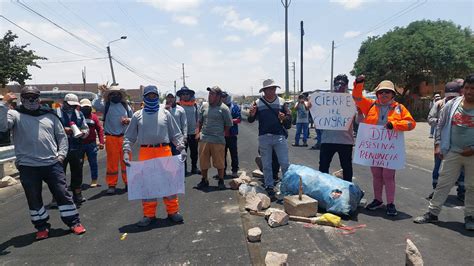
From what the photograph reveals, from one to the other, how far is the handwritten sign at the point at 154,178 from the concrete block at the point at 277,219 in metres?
1.33

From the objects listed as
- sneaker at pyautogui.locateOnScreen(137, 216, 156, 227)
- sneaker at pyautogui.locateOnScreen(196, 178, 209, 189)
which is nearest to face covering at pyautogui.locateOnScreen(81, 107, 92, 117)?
sneaker at pyautogui.locateOnScreen(196, 178, 209, 189)

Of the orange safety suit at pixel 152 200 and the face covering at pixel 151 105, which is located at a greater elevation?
the face covering at pixel 151 105

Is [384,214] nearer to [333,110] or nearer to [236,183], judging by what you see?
[333,110]

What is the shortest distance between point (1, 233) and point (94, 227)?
127cm

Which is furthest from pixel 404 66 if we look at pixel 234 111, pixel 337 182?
pixel 337 182

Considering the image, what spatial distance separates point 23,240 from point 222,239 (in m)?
2.62

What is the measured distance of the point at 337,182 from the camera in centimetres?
567

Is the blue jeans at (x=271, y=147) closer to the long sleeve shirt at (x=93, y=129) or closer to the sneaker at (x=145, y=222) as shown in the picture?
the sneaker at (x=145, y=222)

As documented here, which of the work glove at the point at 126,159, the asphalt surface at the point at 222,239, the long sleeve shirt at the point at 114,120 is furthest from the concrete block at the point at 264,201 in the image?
the long sleeve shirt at the point at 114,120

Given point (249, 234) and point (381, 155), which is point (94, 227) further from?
point (381, 155)

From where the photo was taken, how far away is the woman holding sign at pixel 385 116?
5.46 m

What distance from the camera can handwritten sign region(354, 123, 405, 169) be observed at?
5574mm

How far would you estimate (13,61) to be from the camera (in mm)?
22938

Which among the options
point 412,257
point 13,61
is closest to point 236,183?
point 412,257
